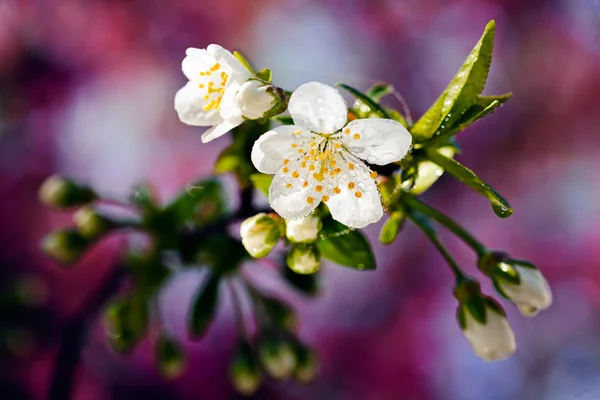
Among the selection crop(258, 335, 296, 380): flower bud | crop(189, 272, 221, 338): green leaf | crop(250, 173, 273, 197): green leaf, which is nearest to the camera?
crop(250, 173, 273, 197): green leaf

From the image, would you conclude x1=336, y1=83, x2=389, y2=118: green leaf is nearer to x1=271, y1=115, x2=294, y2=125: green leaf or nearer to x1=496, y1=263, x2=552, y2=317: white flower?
x1=271, y1=115, x2=294, y2=125: green leaf

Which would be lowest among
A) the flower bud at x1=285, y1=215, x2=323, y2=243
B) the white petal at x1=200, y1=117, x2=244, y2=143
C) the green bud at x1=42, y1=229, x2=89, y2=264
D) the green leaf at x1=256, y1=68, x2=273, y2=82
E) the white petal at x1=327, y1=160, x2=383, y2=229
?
the green bud at x1=42, y1=229, x2=89, y2=264

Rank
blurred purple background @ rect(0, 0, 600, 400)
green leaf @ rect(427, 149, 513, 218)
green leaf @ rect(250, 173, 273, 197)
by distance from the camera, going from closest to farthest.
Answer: green leaf @ rect(427, 149, 513, 218) < green leaf @ rect(250, 173, 273, 197) < blurred purple background @ rect(0, 0, 600, 400)

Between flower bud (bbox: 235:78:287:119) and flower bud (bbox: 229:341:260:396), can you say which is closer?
flower bud (bbox: 235:78:287:119)

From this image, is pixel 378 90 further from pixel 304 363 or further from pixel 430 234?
pixel 304 363

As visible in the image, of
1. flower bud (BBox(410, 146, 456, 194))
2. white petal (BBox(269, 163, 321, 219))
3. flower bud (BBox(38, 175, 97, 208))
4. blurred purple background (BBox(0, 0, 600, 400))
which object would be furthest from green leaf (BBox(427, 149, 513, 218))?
blurred purple background (BBox(0, 0, 600, 400))

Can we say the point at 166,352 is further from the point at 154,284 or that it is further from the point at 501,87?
the point at 501,87

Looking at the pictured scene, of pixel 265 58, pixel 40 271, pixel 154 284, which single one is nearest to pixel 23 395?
pixel 40 271

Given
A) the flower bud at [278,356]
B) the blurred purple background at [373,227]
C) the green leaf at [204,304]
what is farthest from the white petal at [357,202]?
the blurred purple background at [373,227]
